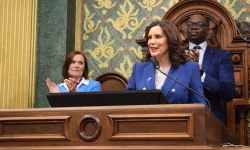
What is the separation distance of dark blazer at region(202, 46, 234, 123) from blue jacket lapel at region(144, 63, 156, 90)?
37.9 inches

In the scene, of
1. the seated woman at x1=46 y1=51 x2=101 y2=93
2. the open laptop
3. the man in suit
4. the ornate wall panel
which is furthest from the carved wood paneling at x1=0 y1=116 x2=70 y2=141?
the ornate wall panel

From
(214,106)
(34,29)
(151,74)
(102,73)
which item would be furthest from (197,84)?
(34,29)

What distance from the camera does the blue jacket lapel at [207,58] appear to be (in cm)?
457

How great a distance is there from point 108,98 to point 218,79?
1966 millimetres

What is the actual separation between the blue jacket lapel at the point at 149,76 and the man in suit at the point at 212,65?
0.89 m

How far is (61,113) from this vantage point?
9.07 ft

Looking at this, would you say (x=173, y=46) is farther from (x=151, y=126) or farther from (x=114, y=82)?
(x=114, y=82)

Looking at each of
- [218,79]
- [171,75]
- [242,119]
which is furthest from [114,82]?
[171,75]

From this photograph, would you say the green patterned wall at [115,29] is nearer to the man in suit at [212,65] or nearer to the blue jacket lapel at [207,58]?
the man in suit at [212,65]

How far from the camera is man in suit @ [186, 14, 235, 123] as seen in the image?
14.3 ft

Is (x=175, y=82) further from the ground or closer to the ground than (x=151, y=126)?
further from the ground

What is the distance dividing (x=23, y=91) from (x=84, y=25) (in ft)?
3.35

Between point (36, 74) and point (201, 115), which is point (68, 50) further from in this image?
point (201, 115)

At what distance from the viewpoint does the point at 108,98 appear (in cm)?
278
